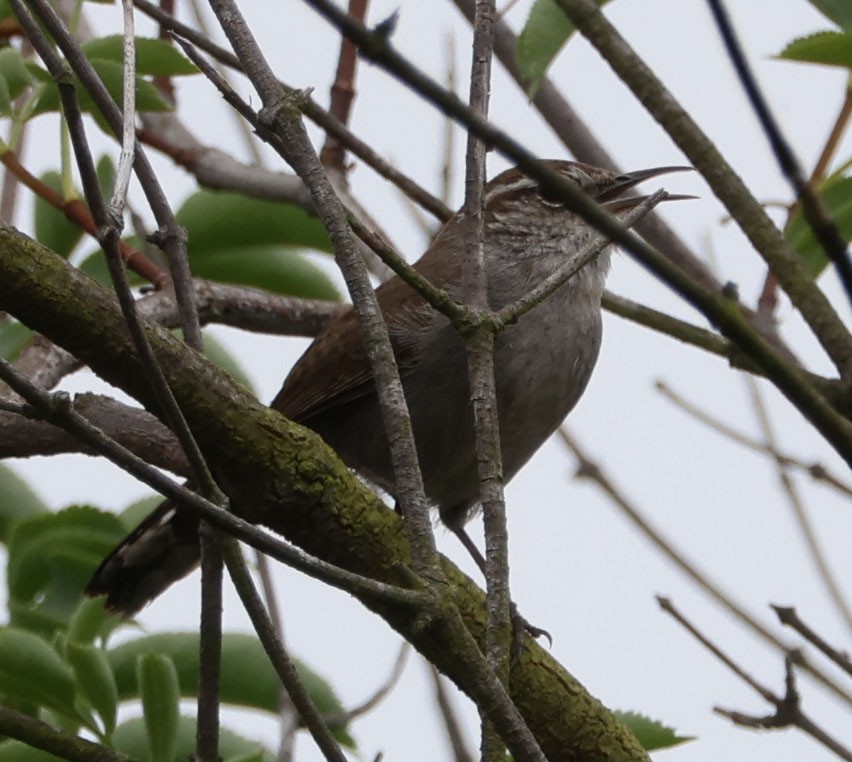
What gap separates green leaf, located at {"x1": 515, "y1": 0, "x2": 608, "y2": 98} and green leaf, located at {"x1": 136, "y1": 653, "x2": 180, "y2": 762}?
166 centimetres

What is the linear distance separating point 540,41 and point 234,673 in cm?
180

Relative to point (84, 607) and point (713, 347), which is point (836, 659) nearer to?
→ point (713, 347)

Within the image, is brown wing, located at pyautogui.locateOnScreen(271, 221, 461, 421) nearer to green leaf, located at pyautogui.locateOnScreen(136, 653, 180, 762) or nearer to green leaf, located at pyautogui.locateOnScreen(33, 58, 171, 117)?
green leaf, located at pyautogui.locateOnScreen(33, 58, 171, 117)

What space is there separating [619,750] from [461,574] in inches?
24.8

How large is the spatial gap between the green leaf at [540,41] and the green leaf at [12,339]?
164 cm

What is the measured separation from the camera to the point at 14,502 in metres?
3.86

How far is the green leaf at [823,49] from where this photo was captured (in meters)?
2.95

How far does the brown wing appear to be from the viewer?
490 cm

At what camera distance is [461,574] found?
362 cm

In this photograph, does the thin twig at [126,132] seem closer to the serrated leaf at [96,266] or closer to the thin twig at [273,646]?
the thin twig at [273,646]

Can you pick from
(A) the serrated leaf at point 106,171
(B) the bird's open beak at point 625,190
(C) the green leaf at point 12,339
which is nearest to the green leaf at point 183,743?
(C) the green leaf at point 12,339

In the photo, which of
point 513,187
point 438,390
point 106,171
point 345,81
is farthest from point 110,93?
point 513,187

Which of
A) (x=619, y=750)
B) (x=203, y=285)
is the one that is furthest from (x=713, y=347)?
(x=203, y=285)

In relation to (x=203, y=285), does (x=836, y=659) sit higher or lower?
lower
